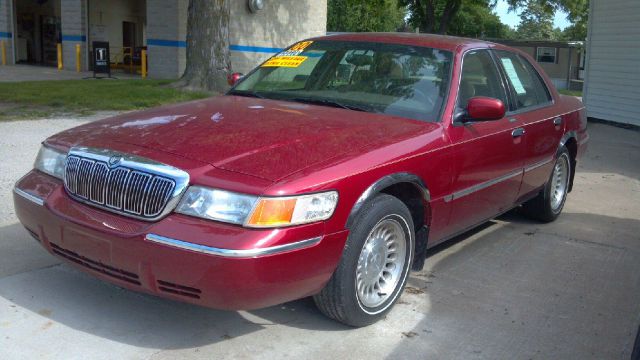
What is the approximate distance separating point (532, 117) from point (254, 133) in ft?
9.00

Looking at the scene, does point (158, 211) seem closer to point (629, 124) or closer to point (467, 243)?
point (467, 243)

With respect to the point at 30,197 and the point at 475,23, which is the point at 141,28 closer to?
the point at 30,197

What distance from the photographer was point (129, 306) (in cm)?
394

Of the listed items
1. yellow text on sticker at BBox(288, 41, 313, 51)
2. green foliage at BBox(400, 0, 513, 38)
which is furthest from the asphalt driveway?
green foliage at BBox(400, 0, 513, 38)

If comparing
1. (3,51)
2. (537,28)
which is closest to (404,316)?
(3,51)

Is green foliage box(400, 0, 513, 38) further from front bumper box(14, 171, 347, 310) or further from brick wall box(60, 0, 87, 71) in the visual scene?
front bumper box(14, 171, 347, 310)

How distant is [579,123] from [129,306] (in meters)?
4.72

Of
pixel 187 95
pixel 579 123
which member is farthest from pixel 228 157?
pixel 187 95

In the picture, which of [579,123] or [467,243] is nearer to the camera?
[467,243]

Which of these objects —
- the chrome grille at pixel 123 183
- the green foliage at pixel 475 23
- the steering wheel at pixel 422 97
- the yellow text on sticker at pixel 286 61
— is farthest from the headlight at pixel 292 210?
the green foliage at pixel 475 23

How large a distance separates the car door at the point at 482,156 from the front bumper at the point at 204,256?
52.7 inches

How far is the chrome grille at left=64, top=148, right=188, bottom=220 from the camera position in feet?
10.8

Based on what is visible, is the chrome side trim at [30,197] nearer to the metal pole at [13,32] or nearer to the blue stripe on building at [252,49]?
the blue stripe on building at [252,49]

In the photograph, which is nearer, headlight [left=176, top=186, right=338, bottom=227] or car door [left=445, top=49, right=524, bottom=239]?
headlight [left=176, top=186, right=338, bottom=227]
